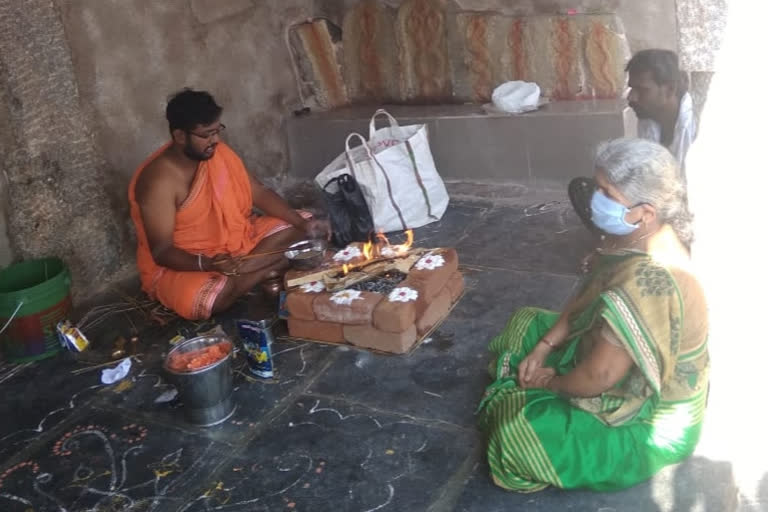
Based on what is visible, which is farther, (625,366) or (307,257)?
(307,257)

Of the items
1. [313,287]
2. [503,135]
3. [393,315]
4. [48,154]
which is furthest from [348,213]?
[48,154]

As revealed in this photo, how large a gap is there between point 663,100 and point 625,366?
2213 millimetres

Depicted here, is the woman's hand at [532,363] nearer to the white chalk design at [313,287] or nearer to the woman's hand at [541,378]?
the woman's hand at [541,378]

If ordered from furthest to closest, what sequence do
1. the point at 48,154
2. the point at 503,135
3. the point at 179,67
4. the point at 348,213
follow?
the point at 503,135 < the point at 179,67 < the point at 348,213 < the point at 48,154

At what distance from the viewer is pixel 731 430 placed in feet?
9.81

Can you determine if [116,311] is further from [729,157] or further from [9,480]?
[729,157]

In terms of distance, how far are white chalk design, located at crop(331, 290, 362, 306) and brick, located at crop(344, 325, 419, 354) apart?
16cm

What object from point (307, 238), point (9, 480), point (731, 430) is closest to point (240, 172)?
point (307, 238)

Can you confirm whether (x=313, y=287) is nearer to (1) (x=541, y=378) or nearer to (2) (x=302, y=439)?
(2) (x=302, y=439)

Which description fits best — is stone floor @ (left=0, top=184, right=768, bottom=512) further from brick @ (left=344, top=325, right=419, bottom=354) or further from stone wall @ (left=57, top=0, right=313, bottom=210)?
stone wall @ (left=57, top=0, right=313, bottom=210)

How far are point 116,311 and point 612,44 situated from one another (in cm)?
427

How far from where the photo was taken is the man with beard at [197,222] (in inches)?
181

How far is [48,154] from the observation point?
4.92m

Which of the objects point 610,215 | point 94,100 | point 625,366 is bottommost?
point 625,366
